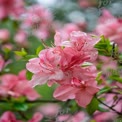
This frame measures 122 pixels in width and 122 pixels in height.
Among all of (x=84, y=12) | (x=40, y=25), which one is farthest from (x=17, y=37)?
(x=84, y=12)

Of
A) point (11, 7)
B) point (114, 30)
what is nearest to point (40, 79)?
point (114, 30)

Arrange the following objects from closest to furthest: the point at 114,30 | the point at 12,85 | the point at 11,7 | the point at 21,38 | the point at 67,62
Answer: the point at 67,62
the point at 114,30
the point at 12,85
the point at 11,7
the point at 21,38

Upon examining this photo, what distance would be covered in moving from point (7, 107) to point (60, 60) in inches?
24.3

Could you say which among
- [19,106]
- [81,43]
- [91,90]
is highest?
[81,43]

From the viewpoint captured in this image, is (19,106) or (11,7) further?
(11,7)

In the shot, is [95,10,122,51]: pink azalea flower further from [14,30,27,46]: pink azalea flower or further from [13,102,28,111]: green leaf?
[14,30,27,46]: pink azalea flower

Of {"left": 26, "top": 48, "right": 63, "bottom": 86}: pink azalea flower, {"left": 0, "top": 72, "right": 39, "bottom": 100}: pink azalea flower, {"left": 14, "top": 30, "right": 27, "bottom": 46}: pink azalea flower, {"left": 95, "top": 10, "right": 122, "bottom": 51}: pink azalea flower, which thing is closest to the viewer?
{"left": 26, "top": 48, "right": 63, "bottom": 86}: pink azalea flower

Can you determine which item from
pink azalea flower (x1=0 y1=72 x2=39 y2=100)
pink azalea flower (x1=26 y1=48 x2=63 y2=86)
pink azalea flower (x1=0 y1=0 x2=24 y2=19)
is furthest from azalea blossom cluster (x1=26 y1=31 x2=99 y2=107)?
pink azalea flower (x1=0 y1=0 x2=24 y2=19)

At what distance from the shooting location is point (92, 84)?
3.34 feet

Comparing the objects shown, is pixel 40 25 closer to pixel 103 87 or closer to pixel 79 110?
pixel 79 110

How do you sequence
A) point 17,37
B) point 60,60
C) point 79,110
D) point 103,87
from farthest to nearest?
point 17,37 < point 79,110 < point 103,87 < point 60,60

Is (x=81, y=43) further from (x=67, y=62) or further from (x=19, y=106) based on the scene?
(x=19, y=106)

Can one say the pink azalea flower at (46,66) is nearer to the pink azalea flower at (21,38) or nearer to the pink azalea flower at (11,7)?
the pink azalea flower at (11,7)

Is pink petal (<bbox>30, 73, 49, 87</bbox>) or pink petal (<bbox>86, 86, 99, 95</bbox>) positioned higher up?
pink petal (<bbox>30, 73, 49, 87</bbox>)
